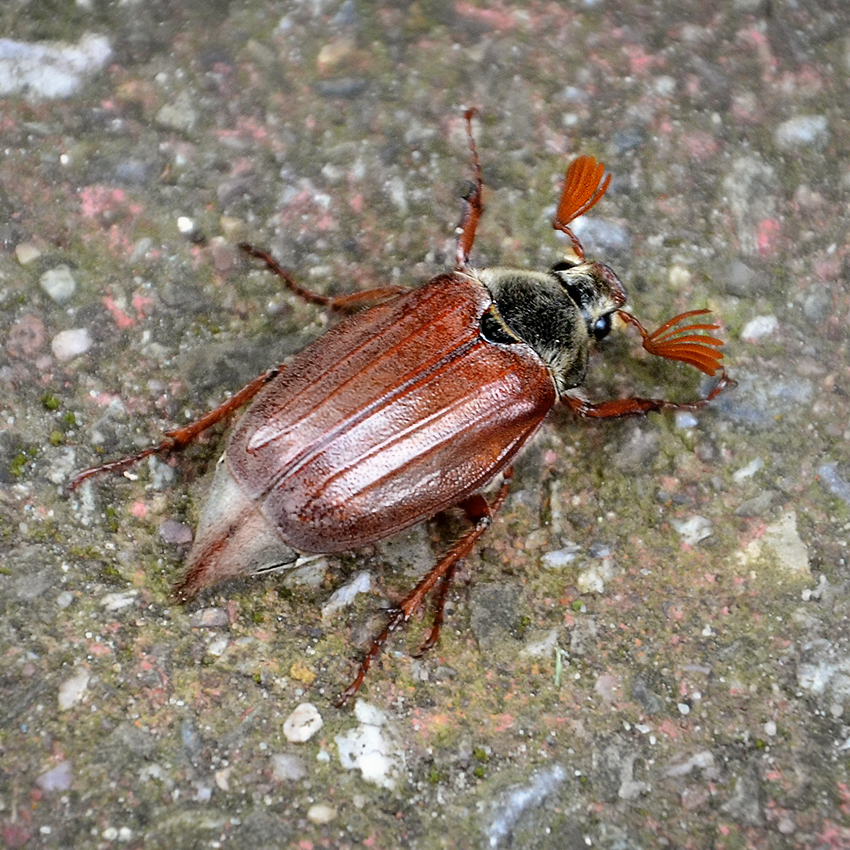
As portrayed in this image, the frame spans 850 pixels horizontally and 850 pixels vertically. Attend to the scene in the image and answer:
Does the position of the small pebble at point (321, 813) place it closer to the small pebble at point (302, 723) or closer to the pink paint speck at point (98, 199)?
the small pebble at point (302, 723)

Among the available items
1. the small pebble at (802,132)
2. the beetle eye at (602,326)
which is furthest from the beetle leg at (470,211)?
the small pebble at (802,132)

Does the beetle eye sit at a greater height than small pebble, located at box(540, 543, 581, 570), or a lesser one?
greater

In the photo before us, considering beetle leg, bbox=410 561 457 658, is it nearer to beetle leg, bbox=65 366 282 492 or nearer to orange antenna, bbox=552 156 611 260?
beetle leg, bbox=65 366 282 492

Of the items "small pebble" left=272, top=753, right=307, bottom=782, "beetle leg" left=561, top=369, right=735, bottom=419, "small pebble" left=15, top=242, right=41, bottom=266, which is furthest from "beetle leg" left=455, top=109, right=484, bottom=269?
"small pebble" left=272, top=753, right=307, bottom=782

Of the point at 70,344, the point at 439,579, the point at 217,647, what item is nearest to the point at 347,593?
the point at 439,579

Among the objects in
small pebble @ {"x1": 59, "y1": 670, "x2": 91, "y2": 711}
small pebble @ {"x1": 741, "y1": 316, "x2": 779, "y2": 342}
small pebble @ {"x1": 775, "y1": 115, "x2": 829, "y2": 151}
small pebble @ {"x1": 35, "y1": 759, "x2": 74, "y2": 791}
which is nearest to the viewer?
small pebble @ {"x1": 35, "y1": 759, "x2": 74, "y2": 791}

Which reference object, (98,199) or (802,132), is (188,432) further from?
(802,132)
